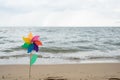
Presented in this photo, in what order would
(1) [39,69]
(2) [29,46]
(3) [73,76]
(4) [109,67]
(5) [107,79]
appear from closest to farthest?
1. (2) [29,46]
2. (5) [107,79]
3. (3) [73,76]
4. (1) [39,69]
5. (4) [109,67]

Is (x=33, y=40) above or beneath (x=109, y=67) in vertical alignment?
above

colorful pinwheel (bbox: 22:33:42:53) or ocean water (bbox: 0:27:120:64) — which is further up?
colorful pinwheel (bbox: 22:33:42:53)

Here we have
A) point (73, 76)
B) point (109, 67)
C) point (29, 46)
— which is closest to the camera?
point (29, 46)

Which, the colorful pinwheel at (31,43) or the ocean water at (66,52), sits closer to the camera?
the colorful pinwheel at (31,43)

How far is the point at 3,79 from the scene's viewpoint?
6.99 meters

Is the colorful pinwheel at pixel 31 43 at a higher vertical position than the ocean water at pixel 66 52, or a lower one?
higher

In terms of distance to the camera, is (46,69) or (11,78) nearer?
(11,78)

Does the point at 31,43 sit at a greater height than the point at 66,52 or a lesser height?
greater

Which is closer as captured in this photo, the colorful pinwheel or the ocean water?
the colorful pinwheel

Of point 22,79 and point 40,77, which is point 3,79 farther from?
point 40,77

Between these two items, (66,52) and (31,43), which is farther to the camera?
(66,52)

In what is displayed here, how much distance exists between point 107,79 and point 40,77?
2.17 m

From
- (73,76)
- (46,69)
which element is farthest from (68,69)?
(73,76)

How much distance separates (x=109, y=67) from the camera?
9.70m
